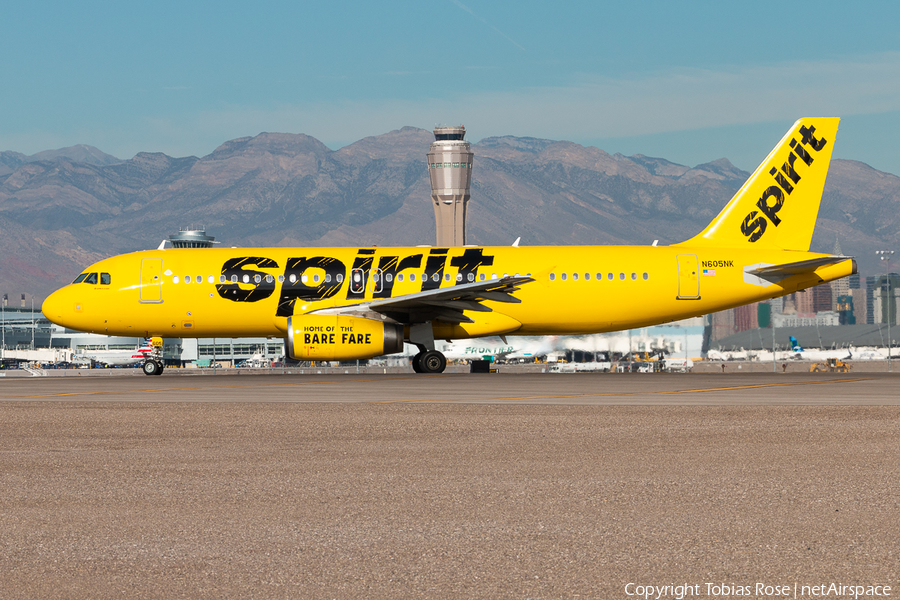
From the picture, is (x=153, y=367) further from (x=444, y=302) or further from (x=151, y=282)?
(x=444, y=302)

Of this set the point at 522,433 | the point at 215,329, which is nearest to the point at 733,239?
the point at 215,329

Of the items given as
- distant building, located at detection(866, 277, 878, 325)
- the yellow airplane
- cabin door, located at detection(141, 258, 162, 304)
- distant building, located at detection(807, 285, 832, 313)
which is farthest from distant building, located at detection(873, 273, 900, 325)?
cabin door, located at detection(141, 258, 162, 304)

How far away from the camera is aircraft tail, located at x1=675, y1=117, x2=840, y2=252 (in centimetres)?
3400

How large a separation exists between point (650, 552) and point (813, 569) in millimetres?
1115

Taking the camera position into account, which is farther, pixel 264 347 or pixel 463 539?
pixel 264 347

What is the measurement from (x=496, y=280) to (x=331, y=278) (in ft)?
17.2

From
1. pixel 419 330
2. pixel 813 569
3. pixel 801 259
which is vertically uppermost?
pixel 801 259

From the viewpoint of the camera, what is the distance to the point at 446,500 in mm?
9664

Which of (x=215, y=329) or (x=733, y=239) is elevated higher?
(x=733, y=239)

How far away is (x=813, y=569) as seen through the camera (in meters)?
6.99

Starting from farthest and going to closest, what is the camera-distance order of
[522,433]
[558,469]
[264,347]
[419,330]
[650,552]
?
[264,347] → [419,330] → [522,433] → [558,469] → [650,552]

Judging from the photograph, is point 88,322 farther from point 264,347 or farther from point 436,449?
point 264,347

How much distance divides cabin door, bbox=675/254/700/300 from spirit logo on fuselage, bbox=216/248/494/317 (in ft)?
19.6

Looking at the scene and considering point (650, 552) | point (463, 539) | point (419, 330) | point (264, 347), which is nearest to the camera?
A: point (650, 552)
